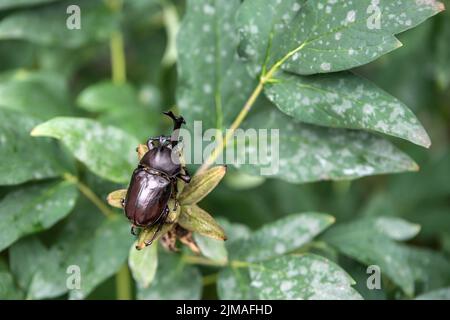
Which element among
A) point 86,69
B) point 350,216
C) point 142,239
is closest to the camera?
point 142,239

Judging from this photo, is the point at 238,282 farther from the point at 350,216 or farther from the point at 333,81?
the point at 350,216

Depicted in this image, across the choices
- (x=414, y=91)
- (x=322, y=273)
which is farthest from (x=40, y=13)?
(x=414, y=91)

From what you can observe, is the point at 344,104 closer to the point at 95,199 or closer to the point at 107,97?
the point at 95,199

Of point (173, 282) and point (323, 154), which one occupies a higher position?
point (323, 154)

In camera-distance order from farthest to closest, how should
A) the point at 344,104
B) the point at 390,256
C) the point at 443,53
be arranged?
the point at 443,53 < the point at 390,256 < the point at 344,104

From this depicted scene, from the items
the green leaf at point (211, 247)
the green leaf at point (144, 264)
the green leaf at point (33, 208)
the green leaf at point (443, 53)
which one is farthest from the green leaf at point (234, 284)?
the green leaf at point (443, 53)

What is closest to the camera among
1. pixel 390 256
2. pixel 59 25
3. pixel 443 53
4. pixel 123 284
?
pixel 390 256

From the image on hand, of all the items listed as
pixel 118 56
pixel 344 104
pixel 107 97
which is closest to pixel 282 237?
pixel 344 104
